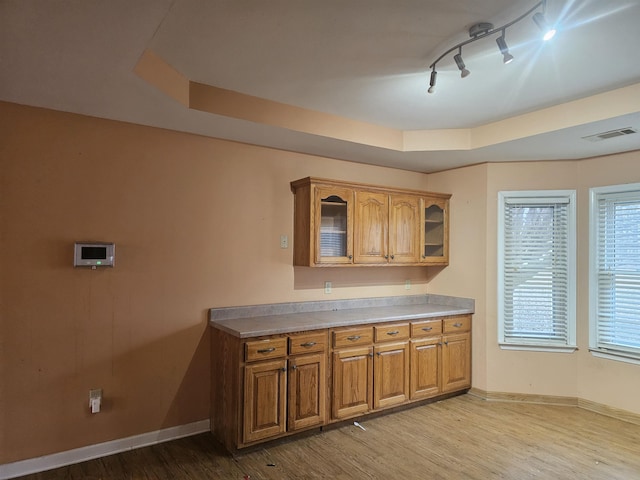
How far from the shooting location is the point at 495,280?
13.8ft

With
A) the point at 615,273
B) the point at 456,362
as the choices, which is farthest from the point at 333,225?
the point at 615,273

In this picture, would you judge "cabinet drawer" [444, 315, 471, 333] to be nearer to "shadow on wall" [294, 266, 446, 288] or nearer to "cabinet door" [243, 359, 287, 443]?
"shadow on wall" [294, 266, 446, 288]

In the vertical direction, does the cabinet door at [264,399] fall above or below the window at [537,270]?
below

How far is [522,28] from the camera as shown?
→ 6.74ft

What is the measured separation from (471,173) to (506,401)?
7.82ft

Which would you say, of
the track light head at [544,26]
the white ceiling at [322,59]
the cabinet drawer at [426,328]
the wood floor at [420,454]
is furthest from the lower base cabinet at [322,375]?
the track light head at [544,26]

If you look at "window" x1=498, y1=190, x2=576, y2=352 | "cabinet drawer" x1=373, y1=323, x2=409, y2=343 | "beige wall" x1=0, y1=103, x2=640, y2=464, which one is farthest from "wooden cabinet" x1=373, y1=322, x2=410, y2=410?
"window" x1=498, y1=190, x2=576, y2=352

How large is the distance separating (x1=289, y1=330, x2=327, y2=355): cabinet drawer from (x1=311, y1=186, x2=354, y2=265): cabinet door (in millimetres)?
691

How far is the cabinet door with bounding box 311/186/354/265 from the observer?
365 cm

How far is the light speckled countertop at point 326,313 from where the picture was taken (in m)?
3.15

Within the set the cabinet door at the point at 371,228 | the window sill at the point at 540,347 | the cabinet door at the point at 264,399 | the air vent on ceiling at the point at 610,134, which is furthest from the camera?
the window sill at the point at 540,347

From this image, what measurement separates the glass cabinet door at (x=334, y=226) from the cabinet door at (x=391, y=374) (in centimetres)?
90

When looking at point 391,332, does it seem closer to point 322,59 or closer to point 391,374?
point 391,374

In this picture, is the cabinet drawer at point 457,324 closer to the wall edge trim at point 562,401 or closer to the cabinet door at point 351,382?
the wall edge trim at point 562,401
